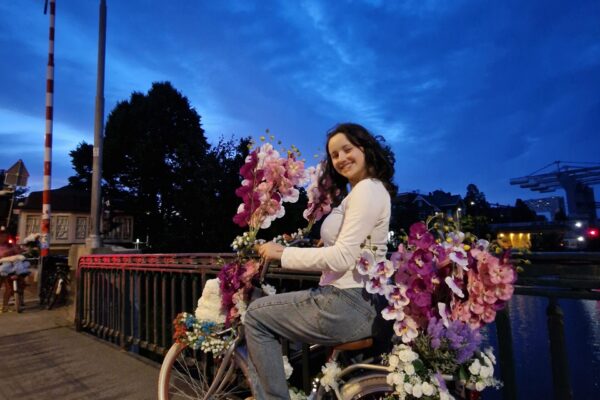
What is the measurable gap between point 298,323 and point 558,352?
50.8 inches

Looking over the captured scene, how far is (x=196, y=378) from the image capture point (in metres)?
3.16

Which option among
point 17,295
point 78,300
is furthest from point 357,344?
point 17,295

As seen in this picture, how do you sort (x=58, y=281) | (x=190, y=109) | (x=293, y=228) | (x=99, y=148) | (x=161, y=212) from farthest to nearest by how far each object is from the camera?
1. (x=190, y=109)
2. (x=161, y=212)
3. (x=293, y=228)
4. (x=58, y=281)
5. (x=99, y=148)

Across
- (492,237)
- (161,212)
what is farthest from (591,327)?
(161,212)

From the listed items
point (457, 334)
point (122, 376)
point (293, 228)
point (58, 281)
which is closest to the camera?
point (457, 334)

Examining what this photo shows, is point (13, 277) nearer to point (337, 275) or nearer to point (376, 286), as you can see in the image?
point (337, 275)

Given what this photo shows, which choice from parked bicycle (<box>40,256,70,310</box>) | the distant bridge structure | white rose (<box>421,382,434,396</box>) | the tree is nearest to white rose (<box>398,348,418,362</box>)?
white rose (<box>421,382,434,396</box>)

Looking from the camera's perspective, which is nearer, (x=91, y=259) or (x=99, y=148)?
(x=91, y=259)

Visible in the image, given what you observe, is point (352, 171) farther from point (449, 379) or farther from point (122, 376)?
point (122, 376)

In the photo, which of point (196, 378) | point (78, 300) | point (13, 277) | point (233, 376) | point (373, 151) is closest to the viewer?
point (373, 151)

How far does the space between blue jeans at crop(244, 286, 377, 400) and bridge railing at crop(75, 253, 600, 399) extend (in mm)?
814

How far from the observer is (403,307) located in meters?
1.78

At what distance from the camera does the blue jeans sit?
76.0 inches

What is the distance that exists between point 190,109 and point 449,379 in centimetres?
3116
